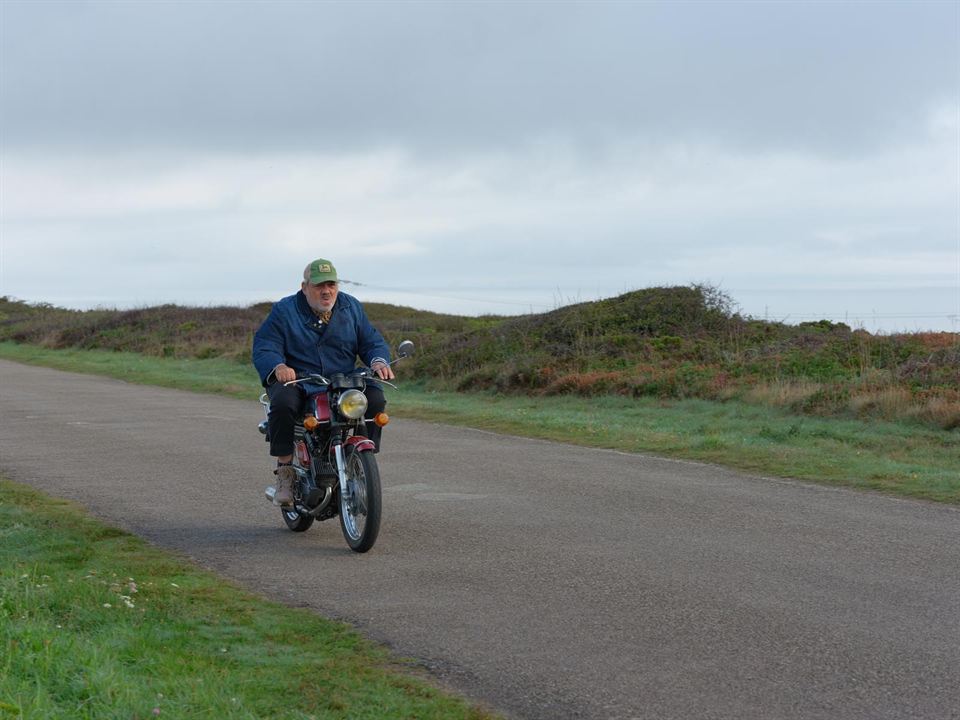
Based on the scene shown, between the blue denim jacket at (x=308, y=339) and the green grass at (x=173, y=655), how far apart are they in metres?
1.66

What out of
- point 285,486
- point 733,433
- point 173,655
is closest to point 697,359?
point 733,433

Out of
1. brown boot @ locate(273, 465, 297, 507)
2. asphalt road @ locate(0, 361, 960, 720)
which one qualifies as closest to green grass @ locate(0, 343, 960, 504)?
asphalt road @ locate(0, 361, 960, 720)

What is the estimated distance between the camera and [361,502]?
8242 mm

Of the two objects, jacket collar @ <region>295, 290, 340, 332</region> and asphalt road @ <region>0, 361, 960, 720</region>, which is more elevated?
jacket collar @ <region>295, 290, 340, 332</region>

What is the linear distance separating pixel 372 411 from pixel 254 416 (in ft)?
36.2

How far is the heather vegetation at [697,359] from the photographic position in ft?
62.7

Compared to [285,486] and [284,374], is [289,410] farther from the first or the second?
[285,486]

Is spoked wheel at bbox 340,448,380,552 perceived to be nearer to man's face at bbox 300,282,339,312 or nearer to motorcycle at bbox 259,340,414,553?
motorcycle at bbox 259,340,414,553

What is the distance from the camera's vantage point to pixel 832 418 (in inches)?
724

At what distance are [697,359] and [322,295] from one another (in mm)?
18366

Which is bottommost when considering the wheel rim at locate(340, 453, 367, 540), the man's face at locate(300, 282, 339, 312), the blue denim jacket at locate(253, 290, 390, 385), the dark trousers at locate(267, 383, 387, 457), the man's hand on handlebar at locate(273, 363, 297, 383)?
the wheel rim at locate(340, 453, 367, 540)

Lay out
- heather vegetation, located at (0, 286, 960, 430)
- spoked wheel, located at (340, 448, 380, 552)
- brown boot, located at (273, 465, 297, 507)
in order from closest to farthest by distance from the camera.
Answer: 1. spoked wheel, located at (340, 448, 380, 552)
2. brown boot, located at (273, 465, 297, 507)
3. heather vegetation, located at (0, 286, 960, 430)

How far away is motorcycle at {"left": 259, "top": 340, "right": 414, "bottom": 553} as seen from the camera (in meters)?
8.17

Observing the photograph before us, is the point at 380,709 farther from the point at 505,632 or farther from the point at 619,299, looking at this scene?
the point at 619,299
